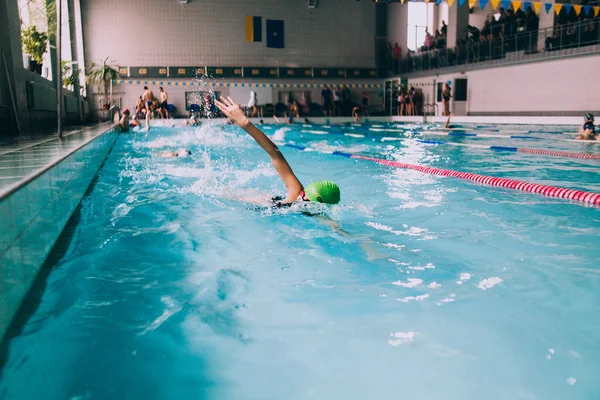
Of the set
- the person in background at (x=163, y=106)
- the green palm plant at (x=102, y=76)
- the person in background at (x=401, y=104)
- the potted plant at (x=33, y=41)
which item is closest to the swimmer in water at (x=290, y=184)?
the potted plant at (x=33, y=41)

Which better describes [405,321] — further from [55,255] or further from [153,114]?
[153,114]

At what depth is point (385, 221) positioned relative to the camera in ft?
12.9

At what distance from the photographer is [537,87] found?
658 inches

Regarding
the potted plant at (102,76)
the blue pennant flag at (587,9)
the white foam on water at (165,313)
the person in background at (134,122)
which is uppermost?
the blue pennant flag at (587,9)

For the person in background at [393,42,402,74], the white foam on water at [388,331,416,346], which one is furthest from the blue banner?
the white foam on water at [388,331,416,346]

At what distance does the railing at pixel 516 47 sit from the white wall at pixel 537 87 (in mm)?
452

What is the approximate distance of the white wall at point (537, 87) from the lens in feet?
49.6

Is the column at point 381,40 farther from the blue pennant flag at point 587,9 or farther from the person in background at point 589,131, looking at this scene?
the person in background at point 589,131

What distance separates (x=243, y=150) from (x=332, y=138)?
3.58 metres

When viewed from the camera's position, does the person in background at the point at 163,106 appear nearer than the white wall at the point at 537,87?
No

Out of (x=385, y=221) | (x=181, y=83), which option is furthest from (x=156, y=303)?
(x=181, y=83)

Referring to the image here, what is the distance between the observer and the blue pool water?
5.49 ft

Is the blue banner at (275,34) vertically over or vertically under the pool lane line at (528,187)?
over

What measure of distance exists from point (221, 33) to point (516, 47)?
12.6 meters
